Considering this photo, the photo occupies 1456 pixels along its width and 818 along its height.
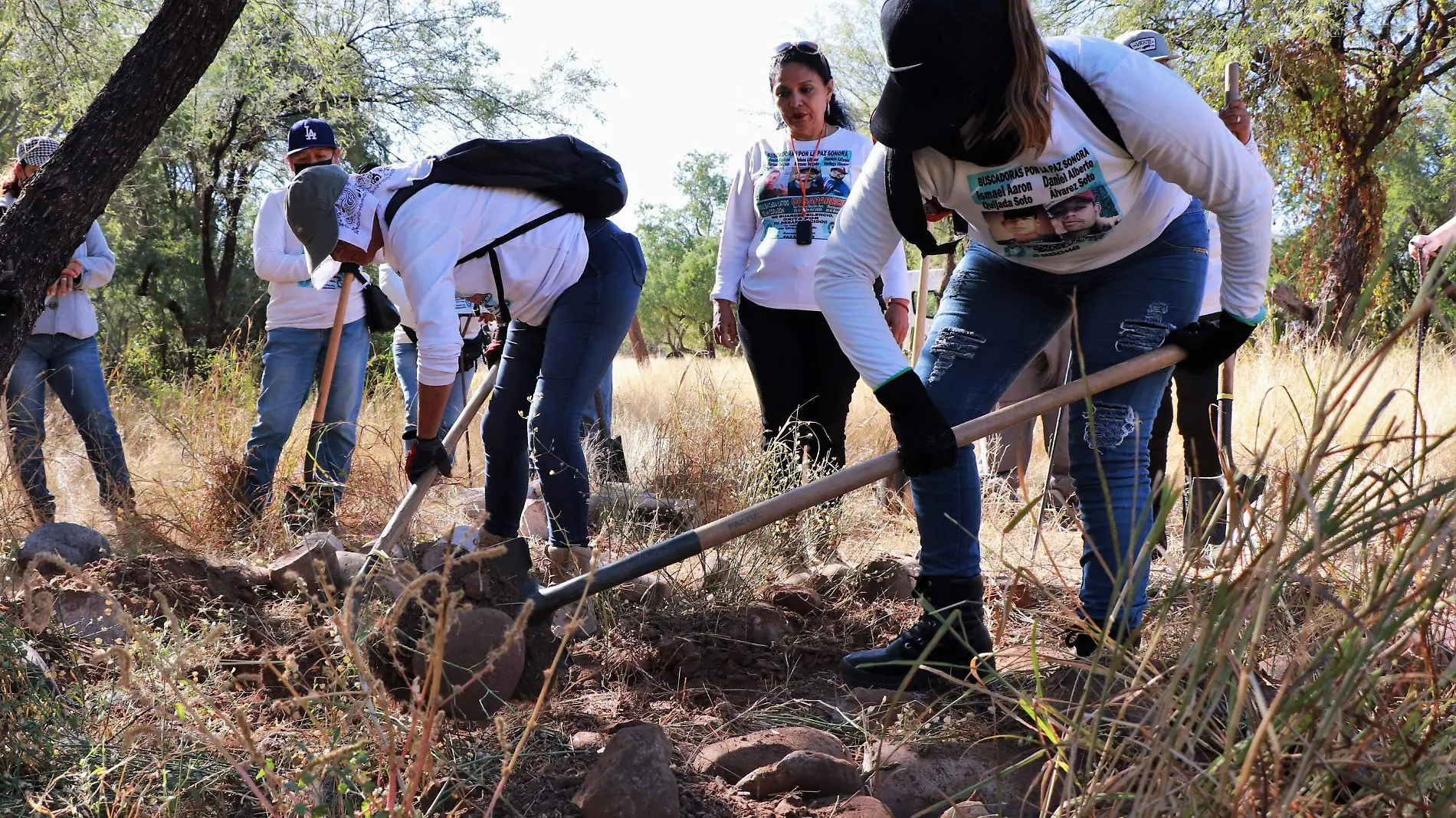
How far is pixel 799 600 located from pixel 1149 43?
2.26m

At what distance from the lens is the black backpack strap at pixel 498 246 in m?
3.36

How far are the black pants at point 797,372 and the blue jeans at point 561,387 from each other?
756 millimetres

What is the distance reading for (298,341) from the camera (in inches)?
196

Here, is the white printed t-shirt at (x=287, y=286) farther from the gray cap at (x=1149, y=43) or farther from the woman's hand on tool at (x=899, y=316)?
the gray cap at (x=1149, y=43)

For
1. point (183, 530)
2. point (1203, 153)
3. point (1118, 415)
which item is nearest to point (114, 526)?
point (183, 530)

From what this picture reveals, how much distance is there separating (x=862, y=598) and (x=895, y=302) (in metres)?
1.44

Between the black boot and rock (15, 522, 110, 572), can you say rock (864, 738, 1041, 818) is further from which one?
rock (15, 522, 110, 572)

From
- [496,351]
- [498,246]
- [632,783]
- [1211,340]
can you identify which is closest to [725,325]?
[496,351]

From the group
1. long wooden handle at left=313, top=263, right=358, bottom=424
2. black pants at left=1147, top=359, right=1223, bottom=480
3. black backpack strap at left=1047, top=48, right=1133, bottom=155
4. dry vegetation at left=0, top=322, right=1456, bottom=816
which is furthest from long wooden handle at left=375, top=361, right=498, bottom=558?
black pants at left=1147, top=359, right=1223, bottom=480

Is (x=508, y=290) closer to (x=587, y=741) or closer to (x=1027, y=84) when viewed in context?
(x=587, y=741)

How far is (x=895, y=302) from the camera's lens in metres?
4.50

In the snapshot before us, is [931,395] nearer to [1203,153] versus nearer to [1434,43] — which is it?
[1203,153]

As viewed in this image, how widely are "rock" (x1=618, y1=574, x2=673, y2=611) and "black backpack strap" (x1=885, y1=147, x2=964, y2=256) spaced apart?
1407mm

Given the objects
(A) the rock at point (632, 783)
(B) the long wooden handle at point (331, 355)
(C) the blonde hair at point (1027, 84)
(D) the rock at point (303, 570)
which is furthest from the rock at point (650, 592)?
(B) the long wooden handle at point (331, 355)
